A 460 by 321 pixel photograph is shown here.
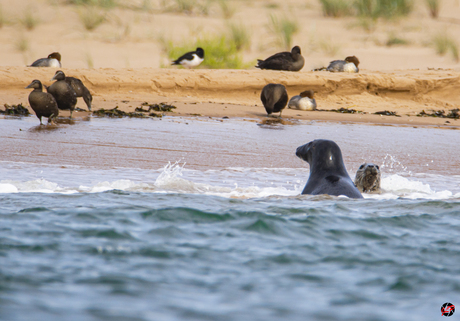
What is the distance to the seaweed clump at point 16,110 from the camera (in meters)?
11.2

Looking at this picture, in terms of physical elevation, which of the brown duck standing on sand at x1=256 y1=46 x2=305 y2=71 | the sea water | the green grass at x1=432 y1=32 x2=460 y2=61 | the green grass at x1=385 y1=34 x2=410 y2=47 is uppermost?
the green grass at x1=385 y1=34 x2=410 y2=47

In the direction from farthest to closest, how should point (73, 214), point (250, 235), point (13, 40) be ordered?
point (13, 40) → point (73, 214) → point (250, 235)

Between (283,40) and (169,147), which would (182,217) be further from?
(283,40)

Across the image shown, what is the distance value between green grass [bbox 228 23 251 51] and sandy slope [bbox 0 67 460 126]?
6.66m

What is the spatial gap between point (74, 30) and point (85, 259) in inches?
917

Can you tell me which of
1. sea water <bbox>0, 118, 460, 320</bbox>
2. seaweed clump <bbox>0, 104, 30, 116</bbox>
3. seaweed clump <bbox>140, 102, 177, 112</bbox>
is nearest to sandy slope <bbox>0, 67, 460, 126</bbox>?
seaweed clump <bbox>140, 102, 177, 112</bbox>

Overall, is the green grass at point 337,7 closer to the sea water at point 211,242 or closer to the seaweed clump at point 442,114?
the seaweed clump at point 442,114

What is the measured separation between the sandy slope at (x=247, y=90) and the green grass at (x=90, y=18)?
33.7 ft

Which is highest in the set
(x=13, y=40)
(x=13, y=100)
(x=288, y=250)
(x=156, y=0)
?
(x=156, y=0)

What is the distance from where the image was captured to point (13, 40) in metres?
23.1

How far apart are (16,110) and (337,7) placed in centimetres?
2092

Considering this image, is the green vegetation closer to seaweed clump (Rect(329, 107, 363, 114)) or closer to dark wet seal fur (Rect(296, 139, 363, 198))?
seaweed clump (Rect(329, 107, 363, 114))

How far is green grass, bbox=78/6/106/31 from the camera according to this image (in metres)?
25.2

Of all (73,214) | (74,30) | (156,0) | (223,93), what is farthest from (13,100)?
(156,0)
